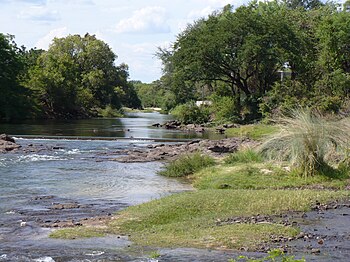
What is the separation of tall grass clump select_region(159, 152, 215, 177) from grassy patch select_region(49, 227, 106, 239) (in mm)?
10490

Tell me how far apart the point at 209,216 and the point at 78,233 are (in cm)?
327

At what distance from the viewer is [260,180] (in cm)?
1914

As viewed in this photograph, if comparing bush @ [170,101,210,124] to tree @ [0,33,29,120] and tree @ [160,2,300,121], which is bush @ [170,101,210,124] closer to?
tree @ [160,2,300,121]

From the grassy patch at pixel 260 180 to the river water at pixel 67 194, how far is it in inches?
47.1

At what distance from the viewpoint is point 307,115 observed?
Result: 19.4 meters

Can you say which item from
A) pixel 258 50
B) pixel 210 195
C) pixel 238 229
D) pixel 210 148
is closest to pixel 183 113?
pixel 258 50

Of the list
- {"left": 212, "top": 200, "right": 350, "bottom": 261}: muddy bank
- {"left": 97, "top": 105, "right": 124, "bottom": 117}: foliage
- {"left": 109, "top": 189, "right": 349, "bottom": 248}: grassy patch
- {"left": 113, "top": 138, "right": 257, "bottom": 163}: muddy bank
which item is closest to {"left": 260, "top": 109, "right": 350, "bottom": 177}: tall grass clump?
{"left": 109, "top": 189, "right": 349, "bottom": 248}: grassy patch

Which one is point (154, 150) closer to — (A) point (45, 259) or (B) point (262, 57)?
(A) point (45, 259)

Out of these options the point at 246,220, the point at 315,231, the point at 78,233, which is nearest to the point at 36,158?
the point at 78,233

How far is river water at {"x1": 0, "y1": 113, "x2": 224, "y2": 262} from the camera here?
10.7 m

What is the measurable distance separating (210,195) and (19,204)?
575 centimetres

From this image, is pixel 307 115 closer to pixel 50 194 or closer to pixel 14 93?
pixel 50 194

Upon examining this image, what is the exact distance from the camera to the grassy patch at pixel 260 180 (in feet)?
60.3

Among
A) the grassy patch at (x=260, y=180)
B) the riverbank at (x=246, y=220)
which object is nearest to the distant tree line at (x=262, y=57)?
the grassy patch at (x=260, y=180)
